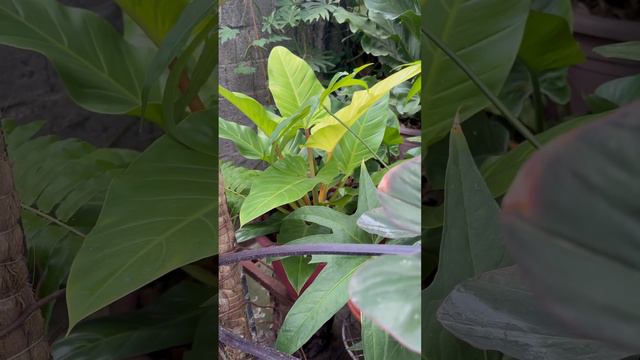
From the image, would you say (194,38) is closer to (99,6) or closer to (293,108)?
(293,108)

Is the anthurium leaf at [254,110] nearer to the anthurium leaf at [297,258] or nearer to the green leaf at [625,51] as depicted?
the anthurium leaf at [297,258]

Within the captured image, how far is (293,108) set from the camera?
37cm

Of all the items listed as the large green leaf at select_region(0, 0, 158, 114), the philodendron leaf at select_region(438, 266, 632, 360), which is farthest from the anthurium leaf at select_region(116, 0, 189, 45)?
the philodendron leaf at select_region(438, 266, 632, 360)

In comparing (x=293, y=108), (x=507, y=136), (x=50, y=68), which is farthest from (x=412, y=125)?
(x=50, y=68)

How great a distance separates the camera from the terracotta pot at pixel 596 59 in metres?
0.92

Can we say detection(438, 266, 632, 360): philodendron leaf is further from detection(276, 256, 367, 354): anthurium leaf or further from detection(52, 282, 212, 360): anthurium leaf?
detection(52, 282, 212, 360): anthurium leaf

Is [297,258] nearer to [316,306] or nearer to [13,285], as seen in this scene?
[316,306]

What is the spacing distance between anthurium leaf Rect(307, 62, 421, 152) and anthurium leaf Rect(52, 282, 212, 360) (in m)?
0.34

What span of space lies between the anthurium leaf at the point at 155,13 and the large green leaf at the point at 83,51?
0.04 meters

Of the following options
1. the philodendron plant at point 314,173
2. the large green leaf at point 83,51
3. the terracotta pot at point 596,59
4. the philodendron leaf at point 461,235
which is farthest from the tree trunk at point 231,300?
the terracotta pot at point 596,59

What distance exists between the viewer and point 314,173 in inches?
15.6

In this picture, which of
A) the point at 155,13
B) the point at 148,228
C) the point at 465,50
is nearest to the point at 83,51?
the point at 155,13

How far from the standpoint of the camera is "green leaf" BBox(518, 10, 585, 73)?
2.10ft

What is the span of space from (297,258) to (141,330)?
1.07ft
